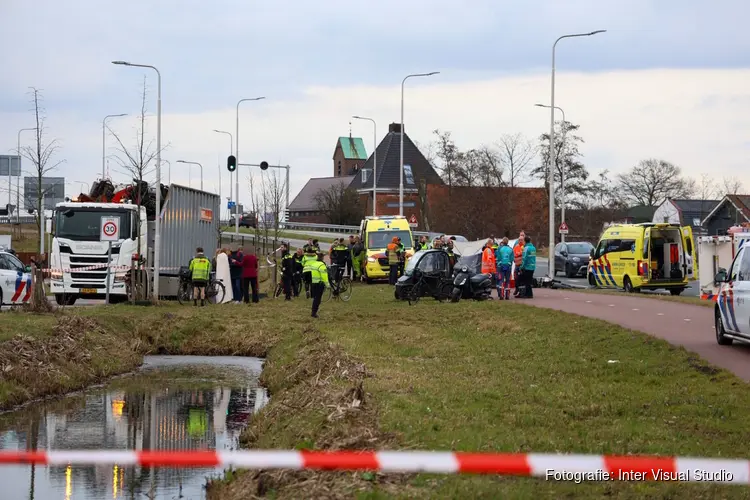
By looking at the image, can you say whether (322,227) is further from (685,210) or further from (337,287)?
(337,287)

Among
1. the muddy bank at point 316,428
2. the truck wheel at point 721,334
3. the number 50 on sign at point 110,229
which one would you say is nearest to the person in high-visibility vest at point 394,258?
the number 50 on sign at point 110,229

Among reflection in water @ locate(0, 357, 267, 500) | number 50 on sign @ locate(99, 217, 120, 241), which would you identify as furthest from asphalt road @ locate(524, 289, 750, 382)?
number 50 on sign @ locate(99, 217, 120, 241)

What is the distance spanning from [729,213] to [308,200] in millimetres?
72784

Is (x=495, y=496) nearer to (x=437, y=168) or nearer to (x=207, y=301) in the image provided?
(x=207, y=301)

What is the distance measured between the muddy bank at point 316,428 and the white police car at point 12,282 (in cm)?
1229

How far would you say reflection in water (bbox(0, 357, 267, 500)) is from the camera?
991 cm

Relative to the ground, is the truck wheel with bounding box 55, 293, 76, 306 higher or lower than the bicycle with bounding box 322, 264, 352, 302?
lower

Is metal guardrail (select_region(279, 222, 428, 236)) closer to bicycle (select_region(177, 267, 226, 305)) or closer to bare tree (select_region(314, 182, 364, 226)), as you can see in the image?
bare tree (select_region(314, 182, 364, 226))

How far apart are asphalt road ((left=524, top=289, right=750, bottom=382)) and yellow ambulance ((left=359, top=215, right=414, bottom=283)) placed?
988cm

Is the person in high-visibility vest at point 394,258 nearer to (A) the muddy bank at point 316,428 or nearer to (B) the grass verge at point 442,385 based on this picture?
(B) the grass verge at point 442,385

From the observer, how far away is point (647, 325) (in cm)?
2042

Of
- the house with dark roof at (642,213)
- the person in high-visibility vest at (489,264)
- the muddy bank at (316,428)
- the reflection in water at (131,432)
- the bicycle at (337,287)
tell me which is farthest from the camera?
the house with dark roof at (642,213)

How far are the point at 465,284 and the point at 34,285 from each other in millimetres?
12073

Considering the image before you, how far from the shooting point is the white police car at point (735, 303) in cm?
1566
